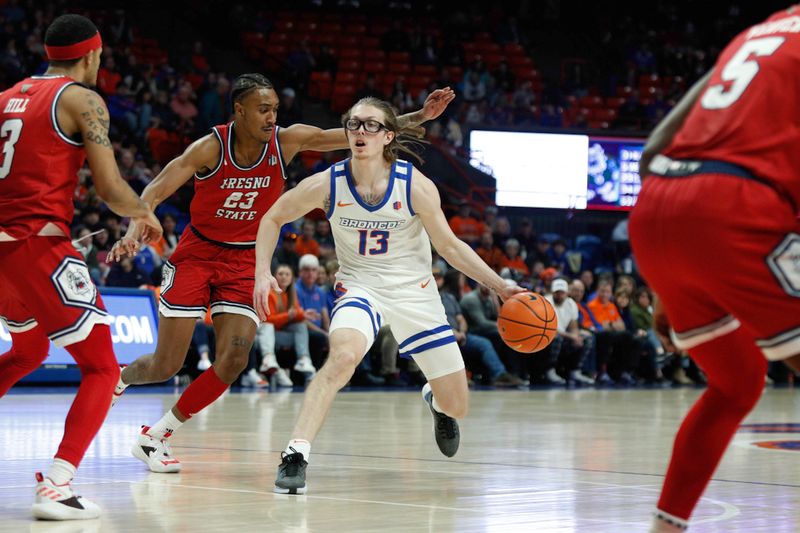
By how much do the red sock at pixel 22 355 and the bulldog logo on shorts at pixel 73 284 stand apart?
564mm

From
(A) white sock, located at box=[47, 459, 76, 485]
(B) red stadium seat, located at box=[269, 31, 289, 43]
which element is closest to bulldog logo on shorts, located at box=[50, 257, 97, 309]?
(A) white sock, located at box=[47, 459, 76, 485]

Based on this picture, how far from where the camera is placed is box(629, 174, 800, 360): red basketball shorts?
3545mm

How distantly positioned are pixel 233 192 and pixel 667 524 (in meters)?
3.95

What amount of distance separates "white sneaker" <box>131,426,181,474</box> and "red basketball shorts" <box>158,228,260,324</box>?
742mm

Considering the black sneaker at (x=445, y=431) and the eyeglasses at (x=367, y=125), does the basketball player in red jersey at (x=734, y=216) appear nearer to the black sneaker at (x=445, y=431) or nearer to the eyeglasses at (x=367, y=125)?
the eyeglasses at (x=367, y=125)

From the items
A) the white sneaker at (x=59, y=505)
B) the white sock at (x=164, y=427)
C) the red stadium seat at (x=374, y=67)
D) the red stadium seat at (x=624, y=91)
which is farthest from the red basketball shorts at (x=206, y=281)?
the red stadium seat at (x=624, y=91)

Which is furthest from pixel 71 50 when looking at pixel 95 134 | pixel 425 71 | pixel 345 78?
pixel 425 71

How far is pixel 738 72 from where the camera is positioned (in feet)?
12.1

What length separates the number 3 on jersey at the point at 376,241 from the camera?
6609mm

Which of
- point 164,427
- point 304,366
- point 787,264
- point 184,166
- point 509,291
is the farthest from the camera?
point 304,366

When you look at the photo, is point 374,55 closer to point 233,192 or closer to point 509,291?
point 233,192

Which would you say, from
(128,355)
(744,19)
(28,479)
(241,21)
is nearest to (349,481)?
(28,479)

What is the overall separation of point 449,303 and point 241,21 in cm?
1136

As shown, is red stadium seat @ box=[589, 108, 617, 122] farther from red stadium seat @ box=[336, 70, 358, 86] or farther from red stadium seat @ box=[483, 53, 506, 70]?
red stadium seat @ box=[336, 70, 358, 86]
